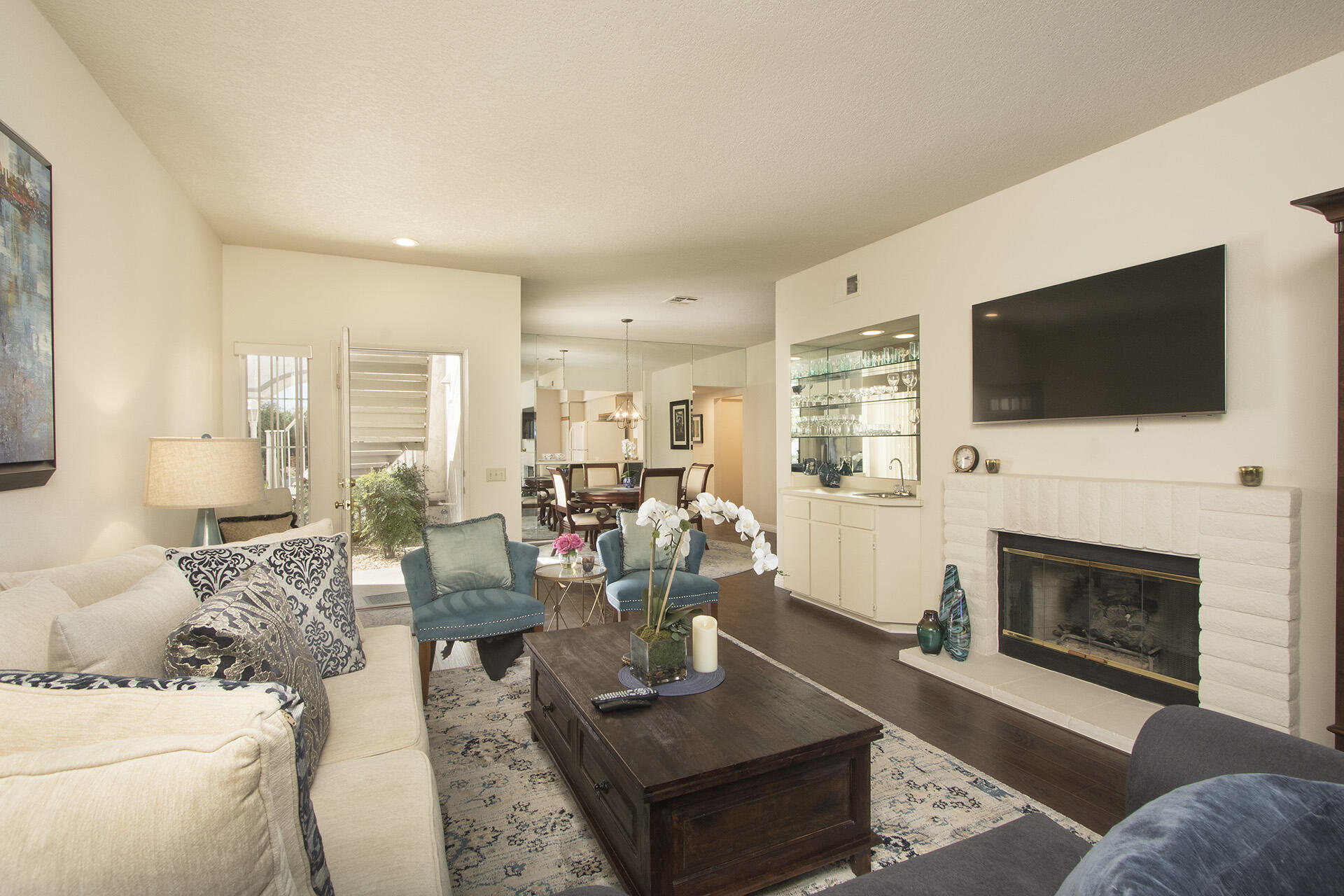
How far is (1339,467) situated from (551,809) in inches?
117

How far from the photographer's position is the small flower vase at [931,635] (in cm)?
364

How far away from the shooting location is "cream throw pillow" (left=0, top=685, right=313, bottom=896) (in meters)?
0.62

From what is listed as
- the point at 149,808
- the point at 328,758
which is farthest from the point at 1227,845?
the point at 328,758

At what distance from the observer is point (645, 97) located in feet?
8.74

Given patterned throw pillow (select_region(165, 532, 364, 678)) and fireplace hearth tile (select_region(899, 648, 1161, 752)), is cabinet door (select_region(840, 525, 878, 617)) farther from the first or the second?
patterned throw pillow (select_region(165, 532, 364, 678))

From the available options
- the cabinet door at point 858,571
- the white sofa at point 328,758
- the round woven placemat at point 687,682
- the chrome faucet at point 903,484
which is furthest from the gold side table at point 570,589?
the chrome faucet at point 903,484

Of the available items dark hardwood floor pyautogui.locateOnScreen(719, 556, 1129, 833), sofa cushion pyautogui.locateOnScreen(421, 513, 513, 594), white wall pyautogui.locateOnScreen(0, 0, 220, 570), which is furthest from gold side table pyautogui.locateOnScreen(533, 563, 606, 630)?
white wall pyautogui.locateOnScreen(0, 0, 220, 570)

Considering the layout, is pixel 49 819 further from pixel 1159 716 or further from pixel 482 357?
pixel 482 357

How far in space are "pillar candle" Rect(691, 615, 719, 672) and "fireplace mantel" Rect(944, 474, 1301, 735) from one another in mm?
2144

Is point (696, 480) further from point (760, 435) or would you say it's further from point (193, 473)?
point (193, 473)

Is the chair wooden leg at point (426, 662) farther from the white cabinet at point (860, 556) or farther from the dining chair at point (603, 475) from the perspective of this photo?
the dining chair at point (603, 475)

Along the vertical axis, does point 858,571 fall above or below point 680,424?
below

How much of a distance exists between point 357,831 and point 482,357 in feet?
14.2

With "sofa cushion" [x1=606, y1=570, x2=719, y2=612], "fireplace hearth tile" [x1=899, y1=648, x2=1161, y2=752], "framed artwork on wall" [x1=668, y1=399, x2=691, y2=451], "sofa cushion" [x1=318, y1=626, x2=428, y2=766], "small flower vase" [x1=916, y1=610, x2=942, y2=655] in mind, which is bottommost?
"fireplace hearth tile" [x1=899, y1=648, x2=1161, y2=752]
